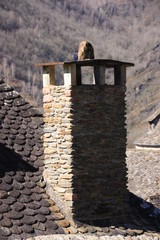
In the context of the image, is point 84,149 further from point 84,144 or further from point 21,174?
point 21,174

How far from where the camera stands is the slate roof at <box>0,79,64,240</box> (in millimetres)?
8961

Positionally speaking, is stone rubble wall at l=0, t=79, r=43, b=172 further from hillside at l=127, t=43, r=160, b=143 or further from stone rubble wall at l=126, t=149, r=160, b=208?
hillside at l=127, t=43, r=160, b=143

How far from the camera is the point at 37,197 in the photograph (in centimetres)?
Result: 973

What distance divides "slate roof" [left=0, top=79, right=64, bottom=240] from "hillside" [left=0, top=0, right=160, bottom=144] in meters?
59.5

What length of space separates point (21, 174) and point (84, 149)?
1232mm

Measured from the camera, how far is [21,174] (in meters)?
9.97

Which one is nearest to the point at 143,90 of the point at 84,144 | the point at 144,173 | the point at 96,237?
the point at 144,173

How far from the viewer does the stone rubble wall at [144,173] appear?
2289 centimetres

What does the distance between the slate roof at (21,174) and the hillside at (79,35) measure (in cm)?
5953

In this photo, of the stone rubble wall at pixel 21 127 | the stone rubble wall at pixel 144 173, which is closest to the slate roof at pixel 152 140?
the stone rubble wall at pixel 144 173

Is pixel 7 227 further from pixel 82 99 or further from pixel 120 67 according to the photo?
pixel 120 67

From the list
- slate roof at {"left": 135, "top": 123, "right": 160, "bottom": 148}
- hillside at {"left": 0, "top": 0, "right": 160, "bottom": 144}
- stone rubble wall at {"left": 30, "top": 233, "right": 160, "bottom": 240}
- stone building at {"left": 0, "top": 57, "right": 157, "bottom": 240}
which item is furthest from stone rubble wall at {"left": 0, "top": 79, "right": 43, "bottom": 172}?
hillside at {"left": 0, "top": 0, "right": 160, "bottom": 144}

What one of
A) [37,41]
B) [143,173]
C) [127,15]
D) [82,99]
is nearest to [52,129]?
[82,99]

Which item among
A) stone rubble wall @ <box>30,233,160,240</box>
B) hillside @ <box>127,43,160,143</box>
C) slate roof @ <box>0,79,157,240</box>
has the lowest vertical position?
hillside @ <box>127,43,160,143</box>
